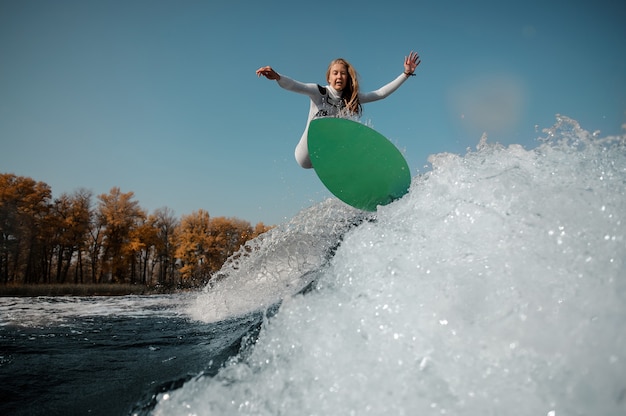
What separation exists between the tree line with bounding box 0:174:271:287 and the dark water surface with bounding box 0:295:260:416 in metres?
16.9

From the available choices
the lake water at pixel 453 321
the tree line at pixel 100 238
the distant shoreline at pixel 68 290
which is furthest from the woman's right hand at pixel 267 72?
the distant shoreline at pixel 68 290

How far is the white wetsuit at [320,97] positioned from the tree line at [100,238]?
56.0 ft

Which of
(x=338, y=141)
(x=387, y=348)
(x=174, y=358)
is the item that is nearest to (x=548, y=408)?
(x=387, y=348)

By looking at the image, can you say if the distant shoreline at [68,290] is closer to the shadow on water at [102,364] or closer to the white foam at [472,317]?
the shadow on water at [102,364]

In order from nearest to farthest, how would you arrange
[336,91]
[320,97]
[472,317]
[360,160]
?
[472,317]
[360,160]
[320,97]
[336,91]

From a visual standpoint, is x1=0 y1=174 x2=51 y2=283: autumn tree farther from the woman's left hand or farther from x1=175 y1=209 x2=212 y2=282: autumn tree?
the woman's left hand

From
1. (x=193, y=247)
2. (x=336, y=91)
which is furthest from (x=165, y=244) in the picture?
(x=336, y=91)

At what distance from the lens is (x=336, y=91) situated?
188 inches

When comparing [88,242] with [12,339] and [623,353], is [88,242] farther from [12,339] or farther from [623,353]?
[623,353]

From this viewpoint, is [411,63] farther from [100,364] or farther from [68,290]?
[68,290]

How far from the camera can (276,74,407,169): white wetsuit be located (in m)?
4.34

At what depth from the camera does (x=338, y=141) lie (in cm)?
359

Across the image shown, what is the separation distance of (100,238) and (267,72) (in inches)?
1189

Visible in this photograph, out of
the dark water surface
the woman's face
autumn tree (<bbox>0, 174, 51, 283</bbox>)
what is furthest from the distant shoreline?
the woman's face
